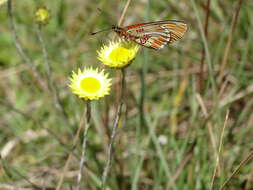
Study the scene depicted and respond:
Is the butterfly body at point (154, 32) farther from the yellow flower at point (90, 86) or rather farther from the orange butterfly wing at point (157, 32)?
the yellow flower at point (90, 86)

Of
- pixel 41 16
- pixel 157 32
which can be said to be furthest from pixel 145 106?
pixel 157 32

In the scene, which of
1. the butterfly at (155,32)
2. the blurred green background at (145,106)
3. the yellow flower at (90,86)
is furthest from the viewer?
the blurred green background at (145,106)

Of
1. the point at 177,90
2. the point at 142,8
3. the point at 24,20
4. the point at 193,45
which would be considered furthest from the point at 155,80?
the point at 24,20

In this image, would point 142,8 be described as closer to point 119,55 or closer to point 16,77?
point 16,77

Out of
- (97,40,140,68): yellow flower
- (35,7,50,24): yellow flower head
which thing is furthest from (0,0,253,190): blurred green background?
(97,40,140,68): yellow flower

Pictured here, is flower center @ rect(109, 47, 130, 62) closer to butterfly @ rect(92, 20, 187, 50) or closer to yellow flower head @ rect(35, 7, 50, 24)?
butterfly @ rect(92, 20, 187, 50)

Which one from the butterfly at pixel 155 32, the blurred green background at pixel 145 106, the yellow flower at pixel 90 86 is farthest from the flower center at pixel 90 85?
the blurred green background at pixel 145 106

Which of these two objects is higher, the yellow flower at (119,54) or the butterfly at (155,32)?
the butterfly at (155,32)
